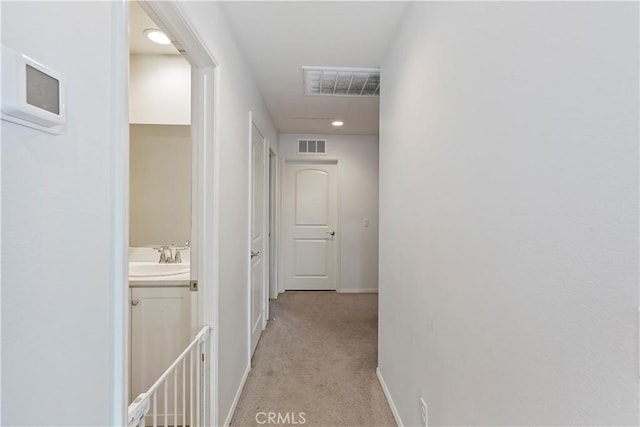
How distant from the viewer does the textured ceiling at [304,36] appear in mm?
1768

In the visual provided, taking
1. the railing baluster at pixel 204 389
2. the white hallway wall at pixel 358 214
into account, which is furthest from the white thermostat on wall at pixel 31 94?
the white hallway wall at pixel 358 214

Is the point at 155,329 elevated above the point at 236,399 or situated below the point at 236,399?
above

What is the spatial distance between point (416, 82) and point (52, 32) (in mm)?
1457

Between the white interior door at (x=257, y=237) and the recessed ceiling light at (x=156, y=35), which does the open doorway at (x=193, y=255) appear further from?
the white interior door at (x=257, y=237)

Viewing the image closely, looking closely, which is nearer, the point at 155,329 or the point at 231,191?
the point at 155,329

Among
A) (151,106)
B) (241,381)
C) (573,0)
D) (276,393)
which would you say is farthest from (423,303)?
(151,106)

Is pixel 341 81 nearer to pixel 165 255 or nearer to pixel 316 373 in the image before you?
pixel 165 255

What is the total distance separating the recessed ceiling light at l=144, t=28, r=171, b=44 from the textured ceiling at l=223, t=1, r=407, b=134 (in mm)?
438

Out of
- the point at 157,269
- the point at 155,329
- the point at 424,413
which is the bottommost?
the point at 424,413

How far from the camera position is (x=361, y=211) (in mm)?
4961

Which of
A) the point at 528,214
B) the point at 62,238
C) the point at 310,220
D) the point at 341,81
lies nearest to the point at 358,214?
the point at 310,220

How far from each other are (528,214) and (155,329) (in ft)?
6.06

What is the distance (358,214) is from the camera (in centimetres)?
496

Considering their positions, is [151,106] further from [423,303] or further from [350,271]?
[350,271]
